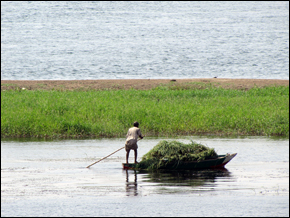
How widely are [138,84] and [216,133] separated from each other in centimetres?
1235

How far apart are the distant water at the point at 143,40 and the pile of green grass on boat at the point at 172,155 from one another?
33.1 metres

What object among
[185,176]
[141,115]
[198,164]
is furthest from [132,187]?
[141,115]

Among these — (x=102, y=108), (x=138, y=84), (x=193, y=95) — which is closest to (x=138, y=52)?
(x=138, y=84)

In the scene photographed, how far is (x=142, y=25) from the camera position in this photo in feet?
297

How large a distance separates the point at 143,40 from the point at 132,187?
68.0 m

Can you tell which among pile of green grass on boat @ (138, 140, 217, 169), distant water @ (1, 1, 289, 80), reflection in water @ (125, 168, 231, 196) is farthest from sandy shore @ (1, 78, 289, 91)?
reflection in water @ (125, 168, 231, 196)

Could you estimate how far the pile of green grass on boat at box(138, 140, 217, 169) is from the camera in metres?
14.3

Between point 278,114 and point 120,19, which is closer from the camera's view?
point 278,114

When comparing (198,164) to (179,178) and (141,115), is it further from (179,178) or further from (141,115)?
(141,115)

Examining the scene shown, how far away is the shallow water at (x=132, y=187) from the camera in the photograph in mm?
10500

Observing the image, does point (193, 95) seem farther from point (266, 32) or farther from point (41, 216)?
point (266, 32)

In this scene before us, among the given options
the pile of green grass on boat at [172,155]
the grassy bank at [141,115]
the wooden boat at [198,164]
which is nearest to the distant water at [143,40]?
the grassy bank at [141,115]

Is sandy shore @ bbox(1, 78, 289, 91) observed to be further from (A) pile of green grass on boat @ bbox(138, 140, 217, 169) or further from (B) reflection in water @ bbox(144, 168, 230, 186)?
(B) reflection in water @ bbox(144, 168, 230, 186)

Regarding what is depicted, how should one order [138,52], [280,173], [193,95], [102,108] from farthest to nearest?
[138,52] → [193,95] → [102,108] → [280,173]
